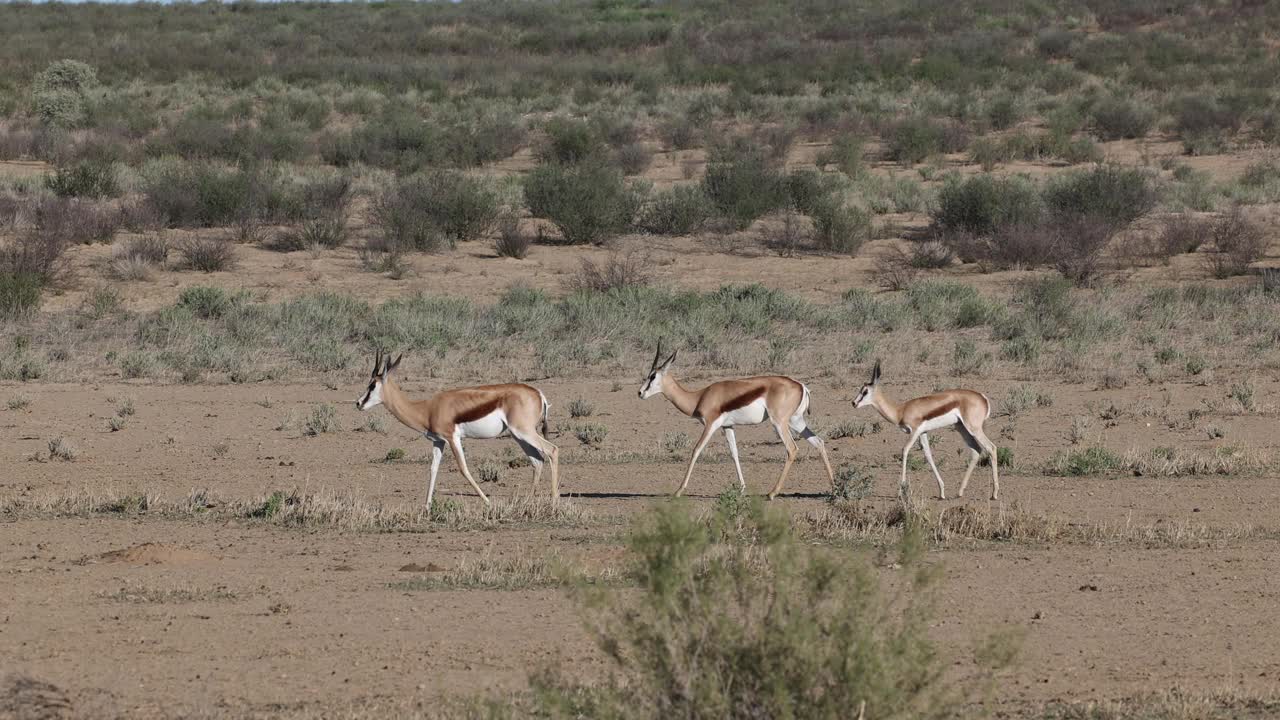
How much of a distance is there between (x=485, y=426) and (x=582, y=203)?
18.2 metres

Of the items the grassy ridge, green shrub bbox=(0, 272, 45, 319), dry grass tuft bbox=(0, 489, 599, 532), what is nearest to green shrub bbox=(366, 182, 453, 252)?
the grassy ridge

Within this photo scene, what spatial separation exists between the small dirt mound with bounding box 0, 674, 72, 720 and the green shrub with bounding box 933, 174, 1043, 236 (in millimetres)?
24148

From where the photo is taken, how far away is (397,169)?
3988 cm

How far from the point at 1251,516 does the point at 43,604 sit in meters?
8.80

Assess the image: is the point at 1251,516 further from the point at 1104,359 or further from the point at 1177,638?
the point at 1104,359

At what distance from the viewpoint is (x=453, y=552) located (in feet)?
37.4

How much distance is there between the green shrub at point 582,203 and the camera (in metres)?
30.7

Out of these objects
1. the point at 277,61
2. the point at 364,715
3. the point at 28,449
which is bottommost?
the point at 277,61

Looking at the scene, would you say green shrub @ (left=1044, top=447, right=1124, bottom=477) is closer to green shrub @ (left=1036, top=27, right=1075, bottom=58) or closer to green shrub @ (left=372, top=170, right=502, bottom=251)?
green shrub @ (left=372, top=170, right=502, bottom=251)

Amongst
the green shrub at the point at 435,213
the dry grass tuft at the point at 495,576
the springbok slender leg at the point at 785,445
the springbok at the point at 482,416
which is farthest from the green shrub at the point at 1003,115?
the dry grass tuft at the point at 495,576

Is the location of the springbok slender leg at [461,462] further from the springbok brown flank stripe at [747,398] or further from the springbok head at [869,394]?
the springbok head at [869,394]

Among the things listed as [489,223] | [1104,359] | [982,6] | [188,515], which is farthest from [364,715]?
[982,6]

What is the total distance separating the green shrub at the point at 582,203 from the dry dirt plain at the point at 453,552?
10.5 metres

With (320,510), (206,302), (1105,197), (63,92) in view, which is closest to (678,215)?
(1105,197)
